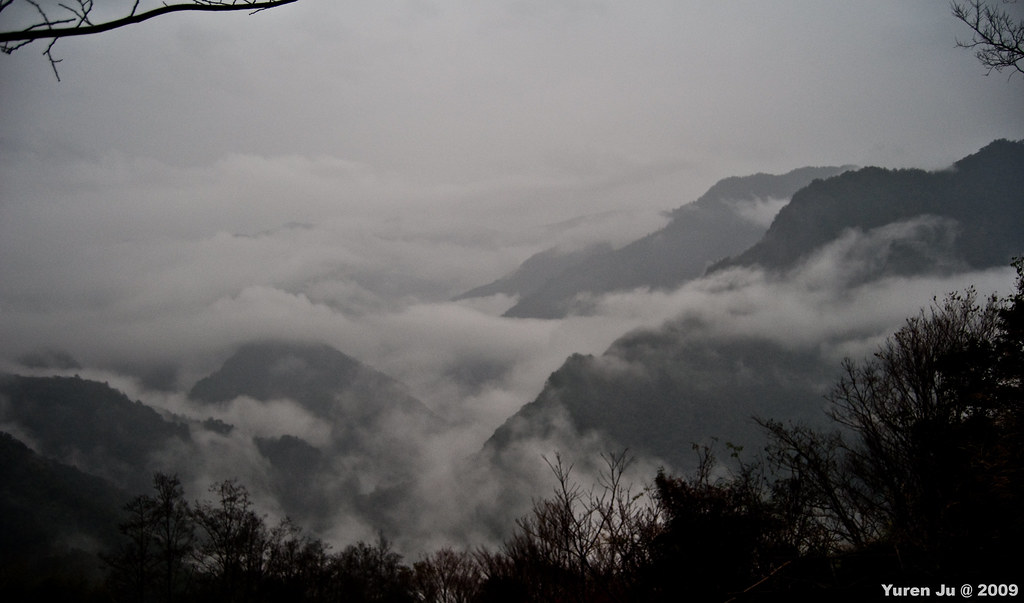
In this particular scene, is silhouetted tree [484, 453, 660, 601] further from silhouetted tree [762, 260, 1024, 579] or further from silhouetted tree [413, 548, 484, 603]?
silhouetted tree [413, 548, 484, 603]

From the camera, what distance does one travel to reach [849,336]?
7333 inches

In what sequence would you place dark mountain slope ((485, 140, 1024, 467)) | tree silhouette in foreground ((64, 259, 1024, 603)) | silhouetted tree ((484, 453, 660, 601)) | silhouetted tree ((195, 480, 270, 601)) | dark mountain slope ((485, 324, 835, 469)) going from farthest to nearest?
dark mountain slope ((485, 140, 1024, 467)) → dark mountain slope ((485, 324, 835, 469)) → silhouetted tree ((195, 480, 270, 601)) → silhouetted tree ((484, 453, 660, 601)) → tree silhouette in foreground ((64, 259, 1024, 603))

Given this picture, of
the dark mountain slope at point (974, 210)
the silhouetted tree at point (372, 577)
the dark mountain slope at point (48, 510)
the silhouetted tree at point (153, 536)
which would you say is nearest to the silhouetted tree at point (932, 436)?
the silhouetted tree at point (372, 577)

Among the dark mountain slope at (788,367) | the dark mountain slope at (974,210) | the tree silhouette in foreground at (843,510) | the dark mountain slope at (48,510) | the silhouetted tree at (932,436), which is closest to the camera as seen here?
the tree silhouette in foreground at (843,510)

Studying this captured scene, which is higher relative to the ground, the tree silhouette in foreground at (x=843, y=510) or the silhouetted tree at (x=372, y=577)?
the tree silhouette in foreground at (x=843, y=510)

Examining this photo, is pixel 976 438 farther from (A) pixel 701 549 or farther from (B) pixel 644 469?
(B) pixel 644 469

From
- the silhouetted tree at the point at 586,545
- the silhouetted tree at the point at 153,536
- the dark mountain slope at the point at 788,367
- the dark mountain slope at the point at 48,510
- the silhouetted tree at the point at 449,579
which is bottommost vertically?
the silhouetted tree at the point at 449,579

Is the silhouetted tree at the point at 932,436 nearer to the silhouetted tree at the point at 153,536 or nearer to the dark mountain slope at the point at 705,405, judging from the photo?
the silhouetted tree at the point at 153,536

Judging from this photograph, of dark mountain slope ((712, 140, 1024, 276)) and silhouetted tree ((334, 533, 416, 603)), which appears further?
dark mountain slope ((712, 140, 1024, 276))

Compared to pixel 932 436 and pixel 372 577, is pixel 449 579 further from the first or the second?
pixel 932 436

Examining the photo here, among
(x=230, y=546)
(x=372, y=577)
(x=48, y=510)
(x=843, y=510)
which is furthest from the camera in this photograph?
(x=48, y=510)

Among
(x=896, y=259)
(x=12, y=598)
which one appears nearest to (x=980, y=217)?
(x=896, y=259)

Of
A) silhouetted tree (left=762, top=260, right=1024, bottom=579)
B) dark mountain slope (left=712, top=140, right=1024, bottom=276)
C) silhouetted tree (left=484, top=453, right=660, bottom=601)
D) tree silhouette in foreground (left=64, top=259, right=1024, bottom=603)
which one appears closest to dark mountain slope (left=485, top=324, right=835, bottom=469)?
dark mountain slope (left=712, top=140, right=1024, bottom=276)

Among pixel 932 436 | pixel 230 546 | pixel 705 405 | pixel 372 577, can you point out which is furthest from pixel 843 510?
pixel 705 405
